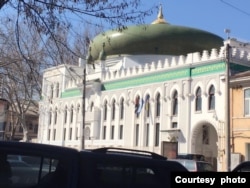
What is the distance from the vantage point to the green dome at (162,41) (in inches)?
2115

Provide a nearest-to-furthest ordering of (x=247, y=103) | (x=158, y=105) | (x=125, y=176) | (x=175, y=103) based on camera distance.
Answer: (x=125, y=176) < (x=247, y=103) < (x=175, y=103) < (x=158, y=105)

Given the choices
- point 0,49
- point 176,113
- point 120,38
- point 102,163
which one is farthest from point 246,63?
point 102,163

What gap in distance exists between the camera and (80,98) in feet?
185

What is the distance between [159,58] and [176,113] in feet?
40.8

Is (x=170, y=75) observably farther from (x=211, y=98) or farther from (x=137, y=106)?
(x=211, y=98)

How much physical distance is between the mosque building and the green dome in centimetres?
11

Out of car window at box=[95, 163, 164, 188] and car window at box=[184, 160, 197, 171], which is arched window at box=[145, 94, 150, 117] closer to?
car window at box=[184, 160, 197, 171]

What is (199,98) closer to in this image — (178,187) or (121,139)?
(121,139)

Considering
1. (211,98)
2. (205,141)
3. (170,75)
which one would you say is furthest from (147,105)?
(211,98)

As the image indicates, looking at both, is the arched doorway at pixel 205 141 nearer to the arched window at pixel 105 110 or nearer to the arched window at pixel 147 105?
the arched window at pixel 147 105

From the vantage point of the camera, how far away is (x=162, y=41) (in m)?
54.0

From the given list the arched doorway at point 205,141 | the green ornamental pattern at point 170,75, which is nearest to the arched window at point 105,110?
the green ornamental pattern at point 170,75

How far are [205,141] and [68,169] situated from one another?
37.2 m

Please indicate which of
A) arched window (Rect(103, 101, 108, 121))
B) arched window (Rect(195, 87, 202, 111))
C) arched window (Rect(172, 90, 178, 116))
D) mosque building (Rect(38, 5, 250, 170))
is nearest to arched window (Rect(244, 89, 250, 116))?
mosque building (Rect(38, 5, 250, 170))
